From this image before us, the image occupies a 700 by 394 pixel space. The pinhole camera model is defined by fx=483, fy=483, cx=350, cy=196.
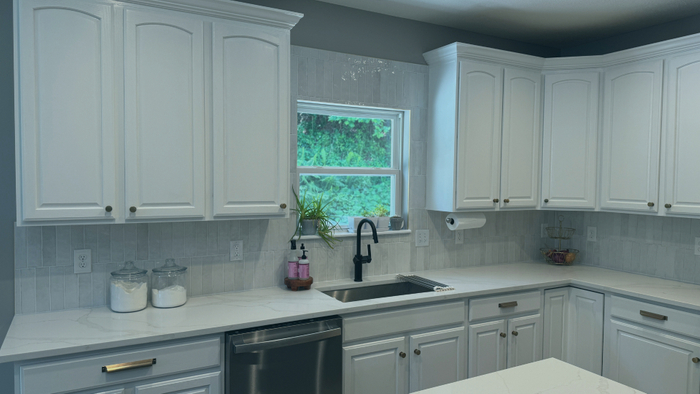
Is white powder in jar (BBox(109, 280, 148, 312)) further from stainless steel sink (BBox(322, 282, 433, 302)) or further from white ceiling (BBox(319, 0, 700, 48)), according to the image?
white ceiling (BBox(319, 0, 700, 48))

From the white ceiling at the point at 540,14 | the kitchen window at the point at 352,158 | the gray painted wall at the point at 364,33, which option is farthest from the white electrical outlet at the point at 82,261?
the white ceiling at the point at 540,14

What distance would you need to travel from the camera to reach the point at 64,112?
6.57ft

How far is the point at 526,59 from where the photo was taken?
130 inches

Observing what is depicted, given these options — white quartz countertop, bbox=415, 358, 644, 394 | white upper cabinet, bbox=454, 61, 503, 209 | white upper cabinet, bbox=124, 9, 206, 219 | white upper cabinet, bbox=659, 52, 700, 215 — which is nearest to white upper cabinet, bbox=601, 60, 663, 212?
white upper cabinet, bbox=659, 52, 700, 215

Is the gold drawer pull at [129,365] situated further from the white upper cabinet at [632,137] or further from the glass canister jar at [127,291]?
the white upper cabinet at [632,137]

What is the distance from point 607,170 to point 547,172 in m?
0.38

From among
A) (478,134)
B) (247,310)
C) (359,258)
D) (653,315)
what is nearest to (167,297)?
(247,310)

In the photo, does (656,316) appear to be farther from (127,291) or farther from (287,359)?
(127,291)

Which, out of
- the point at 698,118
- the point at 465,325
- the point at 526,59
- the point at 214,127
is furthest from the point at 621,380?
the point at 214,127

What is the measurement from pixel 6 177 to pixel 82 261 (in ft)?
1.67

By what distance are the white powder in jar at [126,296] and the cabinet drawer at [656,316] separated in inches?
106

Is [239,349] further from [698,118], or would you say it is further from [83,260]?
[698,118]

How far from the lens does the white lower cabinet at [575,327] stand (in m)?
3.04

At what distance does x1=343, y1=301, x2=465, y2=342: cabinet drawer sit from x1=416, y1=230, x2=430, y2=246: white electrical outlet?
0.64 meters
